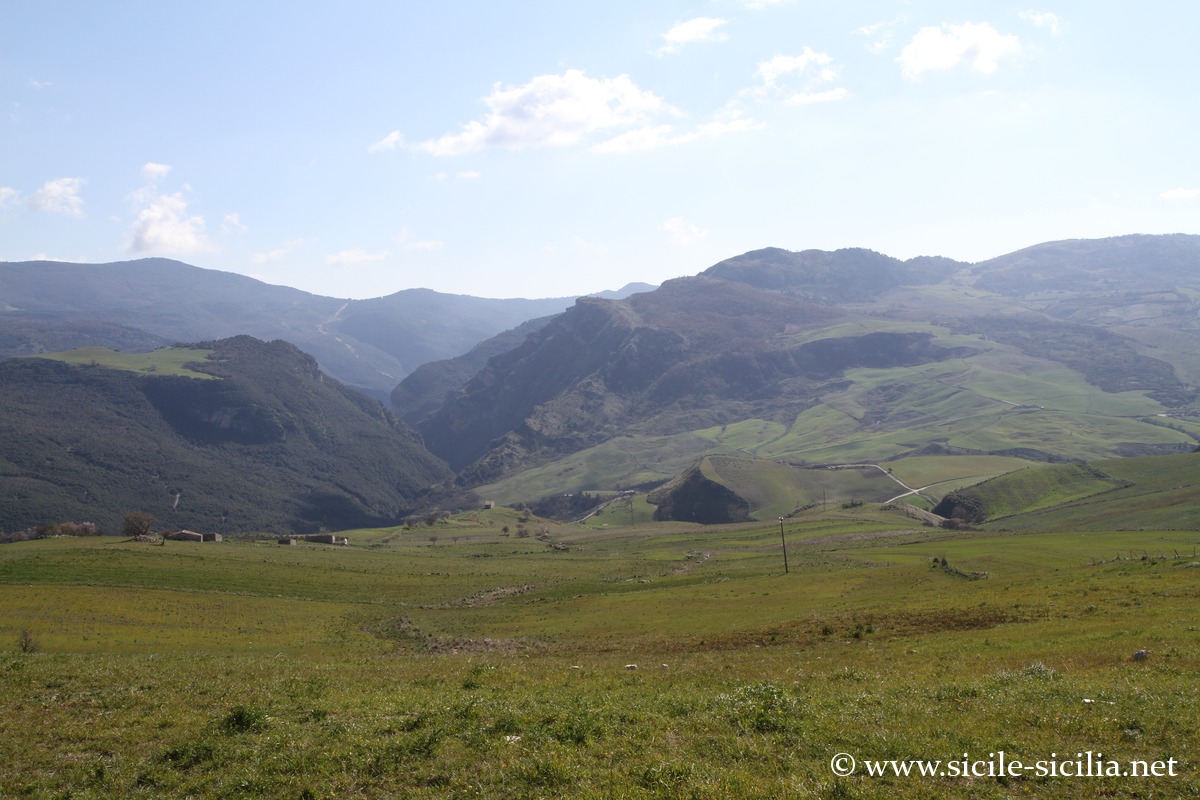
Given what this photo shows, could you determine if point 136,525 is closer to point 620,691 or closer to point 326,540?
point 326,540

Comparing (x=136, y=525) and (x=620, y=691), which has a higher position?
(x=620, y=691)

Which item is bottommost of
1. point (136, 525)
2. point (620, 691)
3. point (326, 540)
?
point (326, 540)

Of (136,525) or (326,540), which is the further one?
(326,540)

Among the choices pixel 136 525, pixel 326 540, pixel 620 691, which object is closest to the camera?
pixel 620 691

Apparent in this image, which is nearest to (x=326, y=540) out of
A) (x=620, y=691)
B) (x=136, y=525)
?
(x=136, y=525)

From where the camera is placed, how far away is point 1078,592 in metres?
42.7

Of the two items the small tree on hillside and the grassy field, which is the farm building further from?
the grassy field

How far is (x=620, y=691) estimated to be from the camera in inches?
965

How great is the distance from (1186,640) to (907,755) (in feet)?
61.5

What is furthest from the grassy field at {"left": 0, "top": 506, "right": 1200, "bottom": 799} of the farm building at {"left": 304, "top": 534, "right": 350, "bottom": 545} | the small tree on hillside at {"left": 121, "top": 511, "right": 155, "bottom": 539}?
the farm building at {"left": 304, "top": 534, "right": 350, "bottom": 545}

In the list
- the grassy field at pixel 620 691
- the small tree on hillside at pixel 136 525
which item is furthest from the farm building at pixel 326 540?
the grassy field at pixel 620 691

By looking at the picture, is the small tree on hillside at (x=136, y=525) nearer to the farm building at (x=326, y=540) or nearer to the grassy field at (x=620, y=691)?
the farm building at (x=326, y=540)

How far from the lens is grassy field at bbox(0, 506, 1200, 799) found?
627 inches

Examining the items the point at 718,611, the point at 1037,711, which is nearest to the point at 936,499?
the point at 718,611
